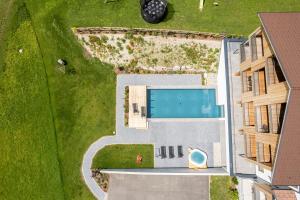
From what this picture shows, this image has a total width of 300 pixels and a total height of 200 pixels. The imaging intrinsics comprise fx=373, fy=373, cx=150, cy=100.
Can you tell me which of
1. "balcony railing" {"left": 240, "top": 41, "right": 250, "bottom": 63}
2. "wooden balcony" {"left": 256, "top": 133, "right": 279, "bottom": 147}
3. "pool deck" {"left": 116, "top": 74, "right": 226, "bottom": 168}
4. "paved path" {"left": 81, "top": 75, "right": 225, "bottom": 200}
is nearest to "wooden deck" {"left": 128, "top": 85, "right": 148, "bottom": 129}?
"pool deck" {"left": 116, "top": 74, "right": 226, "bottom": 168}

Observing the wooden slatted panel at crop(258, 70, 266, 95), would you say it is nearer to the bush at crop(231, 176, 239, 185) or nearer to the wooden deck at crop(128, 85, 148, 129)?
the bush at crop(231, 176, 239, 185)

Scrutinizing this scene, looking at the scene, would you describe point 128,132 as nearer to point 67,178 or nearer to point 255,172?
point 67,178

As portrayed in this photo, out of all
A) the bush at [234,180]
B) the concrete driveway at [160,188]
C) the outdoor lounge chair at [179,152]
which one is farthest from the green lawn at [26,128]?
the bush at [234,180]

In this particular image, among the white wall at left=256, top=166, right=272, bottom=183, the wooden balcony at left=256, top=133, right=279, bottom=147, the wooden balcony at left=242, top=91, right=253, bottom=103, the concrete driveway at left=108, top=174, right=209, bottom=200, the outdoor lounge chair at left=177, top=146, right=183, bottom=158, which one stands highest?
the wooden balcony at left=242, top=91, right=253, bottom=103

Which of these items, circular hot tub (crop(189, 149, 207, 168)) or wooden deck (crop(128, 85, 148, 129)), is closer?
wooden deck (crop(128, 85, 148, 129))

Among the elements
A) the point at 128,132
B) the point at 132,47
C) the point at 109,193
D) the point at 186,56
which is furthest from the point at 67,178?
the point at 186,56

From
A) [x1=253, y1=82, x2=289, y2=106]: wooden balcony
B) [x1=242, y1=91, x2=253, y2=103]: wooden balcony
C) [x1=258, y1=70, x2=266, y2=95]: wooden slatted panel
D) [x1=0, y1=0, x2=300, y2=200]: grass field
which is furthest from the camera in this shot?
[x1=0, y1=0, x2=300, y2=200]: grass field

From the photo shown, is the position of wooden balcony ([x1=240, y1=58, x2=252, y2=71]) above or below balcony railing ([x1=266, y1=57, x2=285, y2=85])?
above

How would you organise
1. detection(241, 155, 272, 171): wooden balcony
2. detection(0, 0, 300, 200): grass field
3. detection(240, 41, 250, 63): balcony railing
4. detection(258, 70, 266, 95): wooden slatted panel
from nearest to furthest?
detection(241, 155, 272, 171): wooden balcony, detection(258, 70, 266, 95): wooden slatted panel, detection(240, 41, 250, 63): balcony railing, detection(0, 0, 300, 200): grass field
